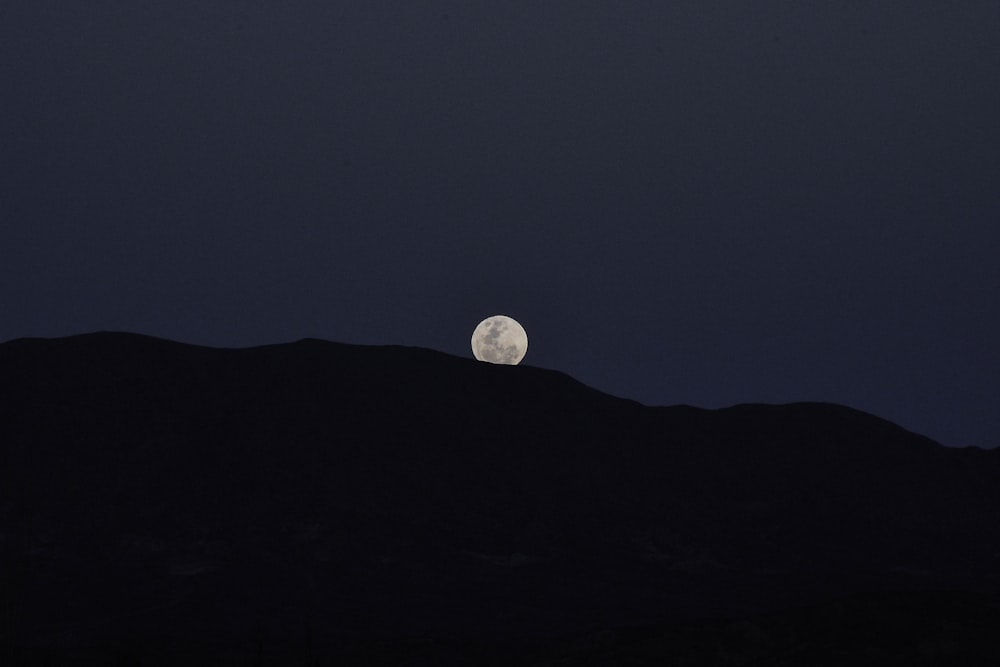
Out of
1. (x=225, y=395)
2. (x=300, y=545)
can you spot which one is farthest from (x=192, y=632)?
(x=225, y=395)

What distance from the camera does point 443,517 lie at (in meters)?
140

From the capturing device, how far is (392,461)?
15062 cm

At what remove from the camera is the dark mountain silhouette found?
3622 inches

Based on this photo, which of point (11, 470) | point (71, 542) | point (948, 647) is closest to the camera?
point (948, 647)

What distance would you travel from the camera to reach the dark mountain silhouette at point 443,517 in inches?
3622

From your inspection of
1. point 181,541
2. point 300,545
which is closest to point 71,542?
point 181,541

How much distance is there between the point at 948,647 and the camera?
7500 centimetres

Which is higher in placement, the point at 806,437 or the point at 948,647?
the point at 806,437

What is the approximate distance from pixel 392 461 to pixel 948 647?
83440 millimetres

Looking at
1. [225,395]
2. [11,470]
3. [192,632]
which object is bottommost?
[192,632]

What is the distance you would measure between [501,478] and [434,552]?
2227cm

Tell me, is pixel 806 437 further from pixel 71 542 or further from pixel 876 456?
pixel 71 542

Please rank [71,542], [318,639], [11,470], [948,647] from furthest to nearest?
[11,470] < [71,542] < [318,639] < [948,647]

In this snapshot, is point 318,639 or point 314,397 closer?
point 318,639
